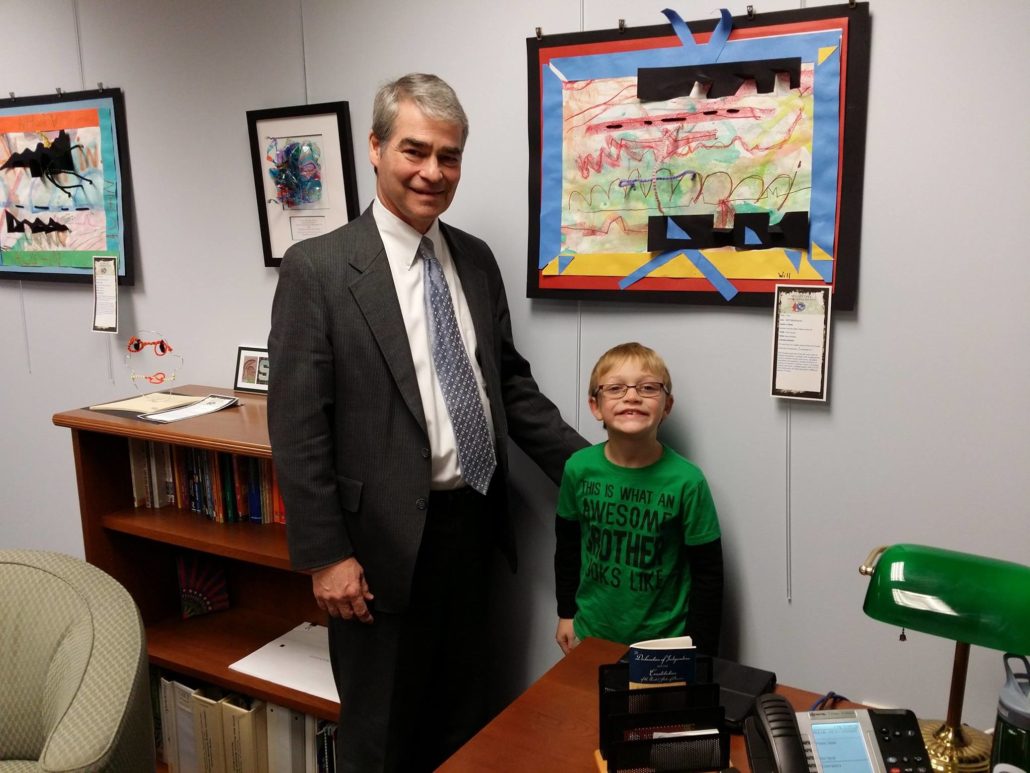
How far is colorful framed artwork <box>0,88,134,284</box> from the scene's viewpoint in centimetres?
261

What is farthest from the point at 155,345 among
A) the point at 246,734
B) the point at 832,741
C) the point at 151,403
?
the point at 832,741

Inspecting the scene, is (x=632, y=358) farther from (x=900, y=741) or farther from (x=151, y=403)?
(x=151, y=403)

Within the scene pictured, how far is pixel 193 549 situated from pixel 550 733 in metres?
1.55

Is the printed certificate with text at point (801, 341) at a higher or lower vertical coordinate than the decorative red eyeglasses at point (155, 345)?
higher

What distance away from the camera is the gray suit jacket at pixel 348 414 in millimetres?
1674

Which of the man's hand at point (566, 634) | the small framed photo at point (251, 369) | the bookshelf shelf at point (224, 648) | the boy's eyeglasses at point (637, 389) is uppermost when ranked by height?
the boy's eyeglasses at point (637, 389)

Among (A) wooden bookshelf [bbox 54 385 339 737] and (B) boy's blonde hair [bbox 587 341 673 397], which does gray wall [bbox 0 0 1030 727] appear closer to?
(B) boy's blonde hair [bbox 587 341 673 397]

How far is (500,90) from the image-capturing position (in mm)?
1983

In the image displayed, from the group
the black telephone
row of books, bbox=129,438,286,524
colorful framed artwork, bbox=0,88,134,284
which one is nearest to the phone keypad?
the black telephone

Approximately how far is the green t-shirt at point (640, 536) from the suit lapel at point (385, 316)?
424 millimetres

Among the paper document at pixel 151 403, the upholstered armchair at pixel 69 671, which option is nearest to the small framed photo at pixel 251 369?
the paper document at pixel 151 403

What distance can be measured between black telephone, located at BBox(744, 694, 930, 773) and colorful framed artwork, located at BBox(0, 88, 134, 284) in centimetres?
234

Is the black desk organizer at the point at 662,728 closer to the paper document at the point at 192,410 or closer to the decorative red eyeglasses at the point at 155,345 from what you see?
the paper document at the point at 192,410

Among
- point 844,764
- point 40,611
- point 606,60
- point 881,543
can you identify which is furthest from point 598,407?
point 40,611
